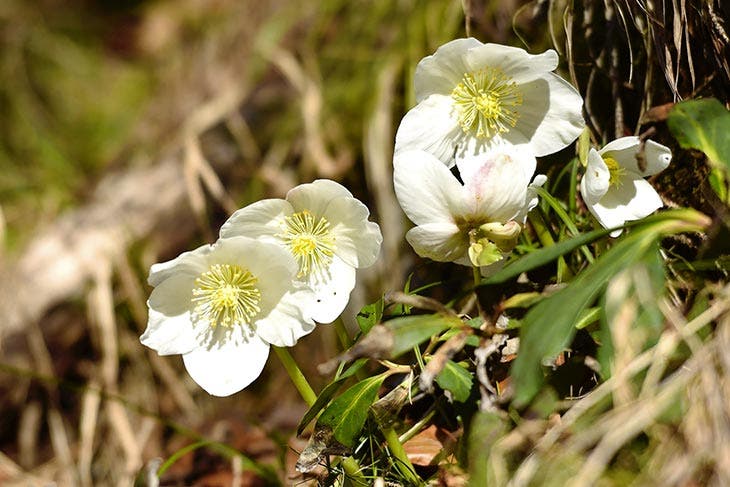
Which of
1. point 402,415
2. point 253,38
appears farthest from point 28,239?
point 402,415

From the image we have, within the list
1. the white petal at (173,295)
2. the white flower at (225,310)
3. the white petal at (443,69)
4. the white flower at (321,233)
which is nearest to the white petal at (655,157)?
the white petal at (443,69)

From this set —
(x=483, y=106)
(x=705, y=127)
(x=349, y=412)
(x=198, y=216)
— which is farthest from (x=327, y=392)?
(x=198, y=216)

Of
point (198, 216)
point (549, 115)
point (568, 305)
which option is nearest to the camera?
point (568, 305)

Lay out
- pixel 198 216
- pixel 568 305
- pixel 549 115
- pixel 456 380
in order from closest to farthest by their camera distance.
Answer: pixel 568 305 → pixel 456 380 → pixel 549 115 → pixel 198 216

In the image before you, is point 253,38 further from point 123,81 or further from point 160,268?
point 160,268

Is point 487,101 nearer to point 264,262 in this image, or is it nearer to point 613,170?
point 613,170
